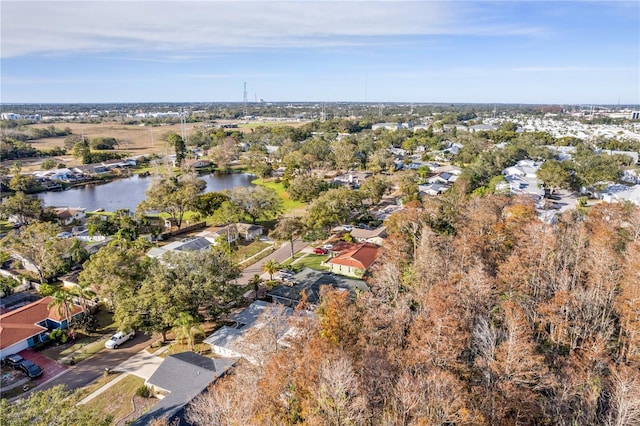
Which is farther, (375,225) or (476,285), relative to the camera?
Result: (375,225)

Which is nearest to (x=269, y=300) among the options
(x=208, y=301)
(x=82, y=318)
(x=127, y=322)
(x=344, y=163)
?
(x=208, y=301)

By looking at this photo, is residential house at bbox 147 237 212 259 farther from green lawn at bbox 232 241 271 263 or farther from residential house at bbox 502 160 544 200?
residential house at bbox 502 160 544 200

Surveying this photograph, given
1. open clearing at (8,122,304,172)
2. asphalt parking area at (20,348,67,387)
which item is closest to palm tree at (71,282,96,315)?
asphalt parking area at (20,348,67,387)

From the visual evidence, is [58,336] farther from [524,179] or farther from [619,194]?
[619,194]

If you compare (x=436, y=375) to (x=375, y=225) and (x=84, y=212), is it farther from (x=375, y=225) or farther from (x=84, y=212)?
(x=84, y=212)

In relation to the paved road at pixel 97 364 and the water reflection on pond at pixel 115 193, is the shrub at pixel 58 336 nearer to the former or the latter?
the paved road at pixel 97 364

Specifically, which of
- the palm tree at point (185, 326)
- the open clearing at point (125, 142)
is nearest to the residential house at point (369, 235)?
the palm tree at point (185, 326)

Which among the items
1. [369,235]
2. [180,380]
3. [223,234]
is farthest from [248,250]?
[180,380]
